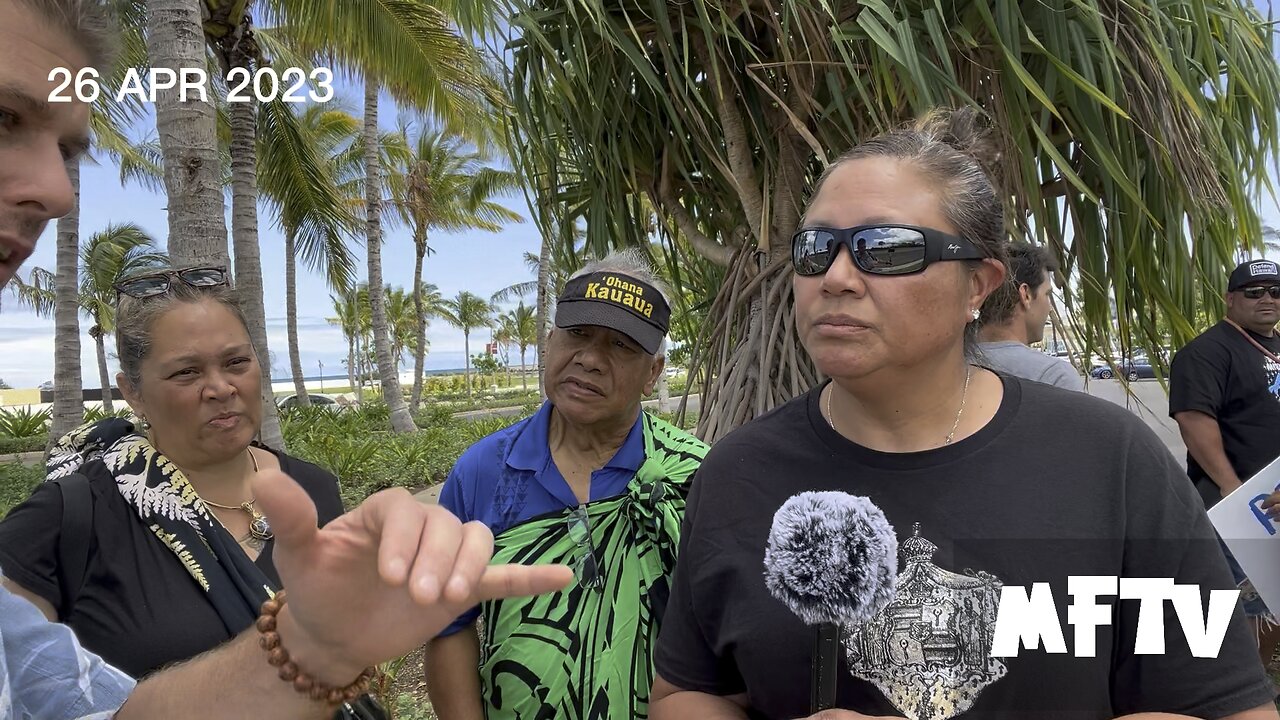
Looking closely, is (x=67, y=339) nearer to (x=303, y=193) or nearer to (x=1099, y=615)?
(x=303, y=193)

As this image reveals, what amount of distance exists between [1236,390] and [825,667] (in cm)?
358

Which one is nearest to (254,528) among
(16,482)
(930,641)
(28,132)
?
(28,132)

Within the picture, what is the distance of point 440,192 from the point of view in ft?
79.3

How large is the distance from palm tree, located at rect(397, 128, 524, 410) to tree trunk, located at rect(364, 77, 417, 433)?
866cm

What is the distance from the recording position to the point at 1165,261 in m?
3.26

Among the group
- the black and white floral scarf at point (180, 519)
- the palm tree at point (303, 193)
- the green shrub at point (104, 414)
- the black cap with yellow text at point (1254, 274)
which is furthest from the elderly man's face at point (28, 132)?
the palm tree at point (303, 193)

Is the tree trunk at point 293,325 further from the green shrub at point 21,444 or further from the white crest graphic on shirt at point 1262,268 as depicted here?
the white crest graphic on shirt at point 1262,268

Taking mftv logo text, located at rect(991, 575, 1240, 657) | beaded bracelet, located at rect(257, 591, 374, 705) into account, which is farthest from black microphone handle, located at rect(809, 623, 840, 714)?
beaded bracelet, located at rect(257, 591, 374, 705)

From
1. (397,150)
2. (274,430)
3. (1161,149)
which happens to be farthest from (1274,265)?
(397,150)

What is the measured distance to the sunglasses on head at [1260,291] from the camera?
3.69 meters

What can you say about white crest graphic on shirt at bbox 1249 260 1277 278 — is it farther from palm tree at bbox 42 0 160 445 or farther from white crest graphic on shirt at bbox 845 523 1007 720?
palm tree at bbox 42 0 160 445

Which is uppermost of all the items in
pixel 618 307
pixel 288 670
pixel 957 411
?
pixel 618 307

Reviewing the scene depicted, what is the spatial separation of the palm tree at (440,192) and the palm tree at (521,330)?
2479 cm

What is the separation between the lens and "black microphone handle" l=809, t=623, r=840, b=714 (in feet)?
3.84
